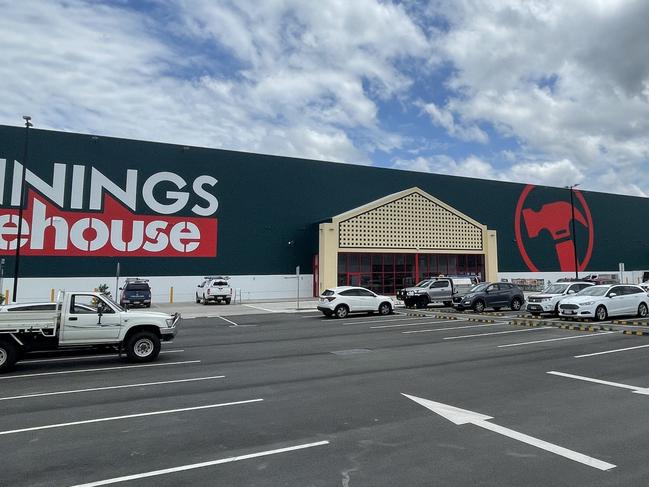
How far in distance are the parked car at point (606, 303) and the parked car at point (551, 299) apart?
3.80 feet

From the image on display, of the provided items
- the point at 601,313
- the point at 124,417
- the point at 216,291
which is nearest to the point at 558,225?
the point at 601,313

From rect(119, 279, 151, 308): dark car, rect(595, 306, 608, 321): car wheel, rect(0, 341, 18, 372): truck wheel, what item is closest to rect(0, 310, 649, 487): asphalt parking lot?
rect(0, 341, 18, 372): truck wheel

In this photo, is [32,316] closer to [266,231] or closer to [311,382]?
[311,382]

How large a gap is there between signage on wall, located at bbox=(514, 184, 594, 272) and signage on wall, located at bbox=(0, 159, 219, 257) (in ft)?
112

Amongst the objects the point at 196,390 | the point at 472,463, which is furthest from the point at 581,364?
the point at 196,390

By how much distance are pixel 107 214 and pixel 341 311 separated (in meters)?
20.3

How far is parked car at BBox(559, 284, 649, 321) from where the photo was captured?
1886cm

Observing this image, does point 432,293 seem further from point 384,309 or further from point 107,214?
point 107,214

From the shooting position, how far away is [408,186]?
45.8 m

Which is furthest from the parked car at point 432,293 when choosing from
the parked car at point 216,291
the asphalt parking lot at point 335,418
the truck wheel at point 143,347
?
the truck wheel at point 143,347

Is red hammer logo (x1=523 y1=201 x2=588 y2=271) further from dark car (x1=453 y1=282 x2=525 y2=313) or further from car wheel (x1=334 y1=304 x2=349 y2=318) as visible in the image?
car wheel (x1=334 y1=304 x2=349 y2=318)

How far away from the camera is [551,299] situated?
2123 cm

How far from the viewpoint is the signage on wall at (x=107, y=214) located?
31953mm

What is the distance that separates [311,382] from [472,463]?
449cm
